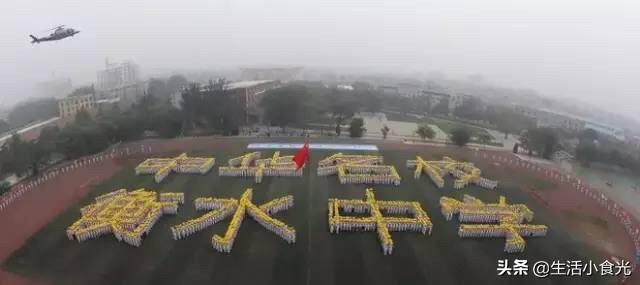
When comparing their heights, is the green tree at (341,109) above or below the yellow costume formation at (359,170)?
above

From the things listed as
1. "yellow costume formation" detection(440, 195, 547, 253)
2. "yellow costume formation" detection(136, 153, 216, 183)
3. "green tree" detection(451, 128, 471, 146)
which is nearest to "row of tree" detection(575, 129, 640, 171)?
"green tree" detection(451, 128, 471, 146)

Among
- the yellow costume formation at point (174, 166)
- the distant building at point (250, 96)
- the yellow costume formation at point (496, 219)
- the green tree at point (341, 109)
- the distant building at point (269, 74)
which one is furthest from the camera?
the distant building at point (269, 74)

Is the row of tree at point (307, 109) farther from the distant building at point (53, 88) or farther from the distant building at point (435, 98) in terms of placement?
the distant building at point (53, 88)

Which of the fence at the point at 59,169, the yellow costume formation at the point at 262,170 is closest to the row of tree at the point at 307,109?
the fence at the point at 59,169

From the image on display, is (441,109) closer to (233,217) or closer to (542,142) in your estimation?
(542,142)

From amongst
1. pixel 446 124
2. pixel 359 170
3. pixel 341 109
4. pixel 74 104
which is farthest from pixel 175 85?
pixel 359 170

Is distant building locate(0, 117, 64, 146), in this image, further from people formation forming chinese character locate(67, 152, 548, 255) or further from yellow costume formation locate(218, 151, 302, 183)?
people formation forming chinese character locate(67, 152, 548, 255)

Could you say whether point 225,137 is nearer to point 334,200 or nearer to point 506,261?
point 334,200
